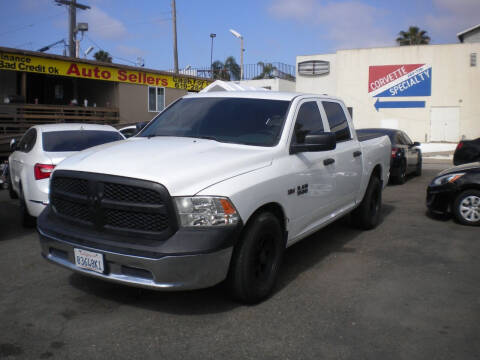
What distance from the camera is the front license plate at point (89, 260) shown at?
369 centimetres

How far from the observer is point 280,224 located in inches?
177

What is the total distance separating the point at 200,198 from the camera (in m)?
3.62

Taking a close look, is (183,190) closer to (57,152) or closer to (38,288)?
(38,288)

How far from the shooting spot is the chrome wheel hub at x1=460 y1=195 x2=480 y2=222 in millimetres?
7429

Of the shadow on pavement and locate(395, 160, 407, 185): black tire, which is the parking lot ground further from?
locate(395, 160, 407, 185): black tire

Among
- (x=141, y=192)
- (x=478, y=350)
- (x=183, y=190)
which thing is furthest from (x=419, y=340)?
(x=141, y=192)

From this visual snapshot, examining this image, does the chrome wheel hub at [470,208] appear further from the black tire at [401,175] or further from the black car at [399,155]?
the black tire at [401,175]

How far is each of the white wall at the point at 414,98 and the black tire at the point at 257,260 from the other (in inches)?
1170

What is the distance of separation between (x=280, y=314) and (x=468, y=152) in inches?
322

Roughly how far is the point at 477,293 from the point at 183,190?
3041mm

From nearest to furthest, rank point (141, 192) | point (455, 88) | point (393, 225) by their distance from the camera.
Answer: point (141, 192) → point (393, 225) → point (455, 88)

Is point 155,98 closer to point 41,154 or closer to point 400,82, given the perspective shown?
point 400,82

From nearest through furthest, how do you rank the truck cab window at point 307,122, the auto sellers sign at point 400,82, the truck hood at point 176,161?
the truck hood at point 176,161, the truck cab window at point 307,122, the auto sellers sign at point 400,82

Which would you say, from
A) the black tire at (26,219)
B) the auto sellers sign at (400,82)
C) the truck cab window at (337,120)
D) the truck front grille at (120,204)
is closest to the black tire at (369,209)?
the truck cab window at (337,120)
